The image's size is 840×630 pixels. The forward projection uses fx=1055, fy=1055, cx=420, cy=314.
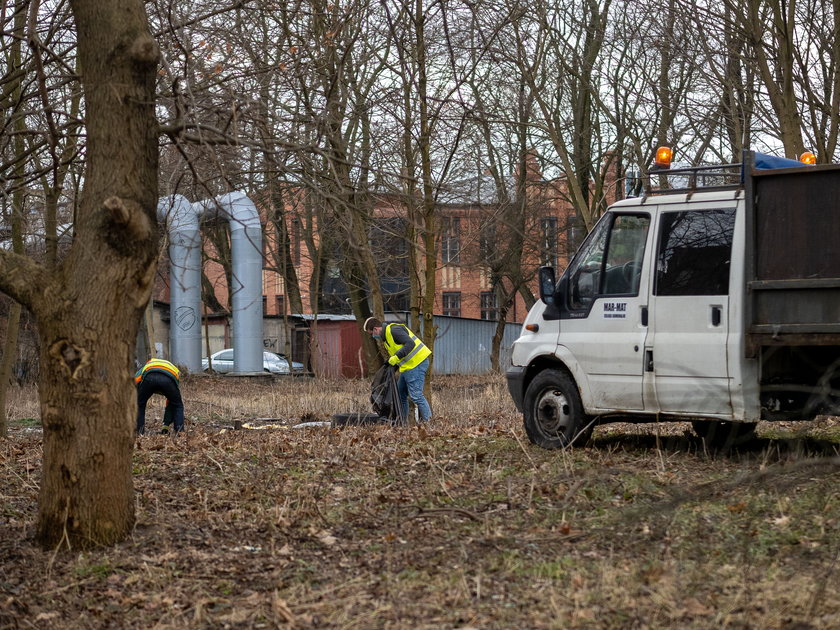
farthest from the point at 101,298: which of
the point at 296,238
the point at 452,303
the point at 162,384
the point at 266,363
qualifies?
the point at 452,303

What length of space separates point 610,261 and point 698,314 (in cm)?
105

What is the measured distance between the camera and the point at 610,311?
30.3ft

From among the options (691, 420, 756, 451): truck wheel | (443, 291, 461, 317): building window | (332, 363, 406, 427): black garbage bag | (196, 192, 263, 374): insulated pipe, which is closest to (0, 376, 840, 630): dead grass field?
(691, 420, 756, 451): truck wheel

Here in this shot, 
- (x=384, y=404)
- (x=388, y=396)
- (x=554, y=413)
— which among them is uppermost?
(x=554, y=413)

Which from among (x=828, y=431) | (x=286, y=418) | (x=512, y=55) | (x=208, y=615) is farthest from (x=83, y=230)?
(x=512, y=55)

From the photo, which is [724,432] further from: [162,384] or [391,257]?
[162,384]

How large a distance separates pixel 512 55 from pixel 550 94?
785 cm

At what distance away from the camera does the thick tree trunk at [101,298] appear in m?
6.40

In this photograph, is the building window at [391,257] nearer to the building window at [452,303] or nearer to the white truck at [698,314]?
the white truck at [698,314]

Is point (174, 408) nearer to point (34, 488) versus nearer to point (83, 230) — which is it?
point (34, 488)

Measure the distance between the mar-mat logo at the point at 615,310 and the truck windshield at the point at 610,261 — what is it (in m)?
0.10

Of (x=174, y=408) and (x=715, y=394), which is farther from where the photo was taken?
(x=174, y=408)

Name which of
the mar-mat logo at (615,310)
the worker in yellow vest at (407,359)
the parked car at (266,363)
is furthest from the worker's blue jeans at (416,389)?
the parked car at (266,363)

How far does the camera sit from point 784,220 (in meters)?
8.07
